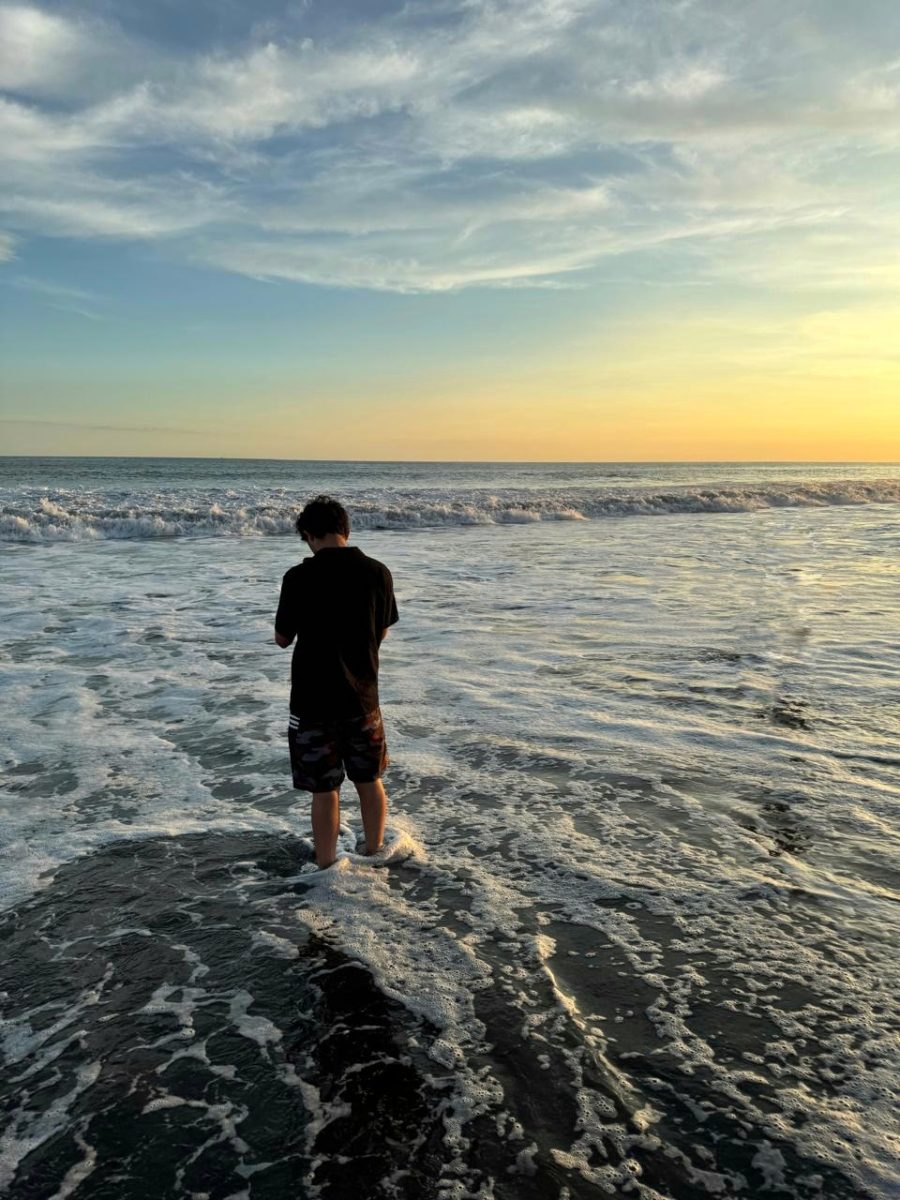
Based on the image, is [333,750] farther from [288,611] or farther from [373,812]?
[288,611]

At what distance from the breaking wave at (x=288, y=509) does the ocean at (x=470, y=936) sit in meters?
16.2

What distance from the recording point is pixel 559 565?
17078mm

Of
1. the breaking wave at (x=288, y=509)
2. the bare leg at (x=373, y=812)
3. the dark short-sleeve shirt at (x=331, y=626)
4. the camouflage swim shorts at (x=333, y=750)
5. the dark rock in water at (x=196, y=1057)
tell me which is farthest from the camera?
the breaking wave at (x=288, y=509)

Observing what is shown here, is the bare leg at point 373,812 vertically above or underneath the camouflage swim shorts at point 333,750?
underneath

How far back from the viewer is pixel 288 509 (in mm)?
28344

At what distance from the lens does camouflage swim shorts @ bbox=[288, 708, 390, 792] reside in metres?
4.12

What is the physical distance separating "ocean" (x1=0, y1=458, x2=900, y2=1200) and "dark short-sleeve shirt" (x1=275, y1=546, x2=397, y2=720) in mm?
931

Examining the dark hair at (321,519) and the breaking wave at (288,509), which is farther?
the breaking wave at (288,509)

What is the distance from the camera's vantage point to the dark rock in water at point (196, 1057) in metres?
2.39

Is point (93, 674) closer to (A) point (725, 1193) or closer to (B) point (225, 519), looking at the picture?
(A) point (725, 1193)

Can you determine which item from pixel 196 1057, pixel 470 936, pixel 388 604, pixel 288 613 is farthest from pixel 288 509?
pixel 196 1057

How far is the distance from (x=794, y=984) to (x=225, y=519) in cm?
2499

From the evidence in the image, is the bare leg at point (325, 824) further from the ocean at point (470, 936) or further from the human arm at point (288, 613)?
the human arm at point (288, 613)

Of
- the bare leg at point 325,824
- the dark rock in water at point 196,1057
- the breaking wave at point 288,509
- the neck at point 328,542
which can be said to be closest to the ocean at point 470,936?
the dark rock in water at point 196,1057
